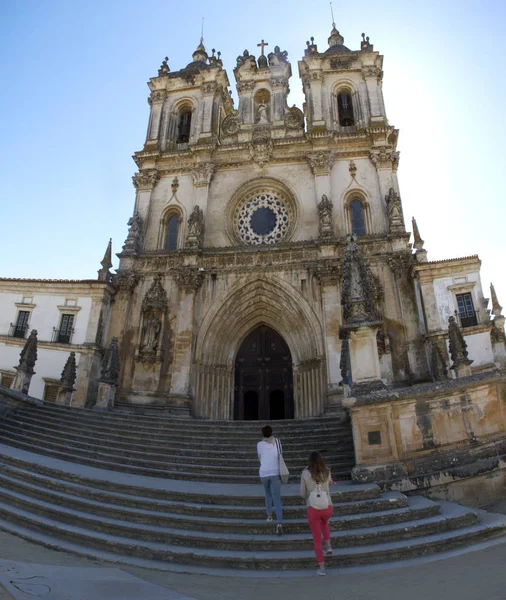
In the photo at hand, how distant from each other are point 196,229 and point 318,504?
55.4ft

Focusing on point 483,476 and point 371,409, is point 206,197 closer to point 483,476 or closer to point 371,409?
point 371,409

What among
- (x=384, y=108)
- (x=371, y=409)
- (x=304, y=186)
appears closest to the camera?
(x=371, y=409)

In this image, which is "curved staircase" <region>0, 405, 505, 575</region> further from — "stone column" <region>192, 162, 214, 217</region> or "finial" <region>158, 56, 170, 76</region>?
"finial" <region>158, 56, 170, 76</region>

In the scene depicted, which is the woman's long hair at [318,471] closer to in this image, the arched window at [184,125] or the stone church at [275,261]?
the stone church at [275,261]

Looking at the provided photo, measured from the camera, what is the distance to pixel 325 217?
19078 millimetres

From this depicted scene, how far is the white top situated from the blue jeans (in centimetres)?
7

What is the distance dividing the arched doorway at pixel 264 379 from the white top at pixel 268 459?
1235cm

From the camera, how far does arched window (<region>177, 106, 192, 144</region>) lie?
24.8 m

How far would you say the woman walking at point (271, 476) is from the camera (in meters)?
5.67

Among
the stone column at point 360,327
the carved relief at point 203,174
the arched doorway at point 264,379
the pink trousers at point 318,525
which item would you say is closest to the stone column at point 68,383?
the arched doorway at point 264,379

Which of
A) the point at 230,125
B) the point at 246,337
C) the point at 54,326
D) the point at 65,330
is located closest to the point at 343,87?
the point at 230,125

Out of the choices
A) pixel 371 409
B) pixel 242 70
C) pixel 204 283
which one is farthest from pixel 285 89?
pixel 371 409

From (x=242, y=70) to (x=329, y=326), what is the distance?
1804 centimetres

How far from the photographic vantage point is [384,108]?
878 inches
